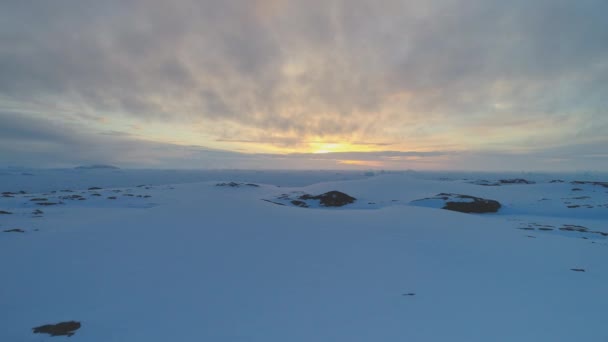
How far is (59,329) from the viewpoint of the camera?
452 cm

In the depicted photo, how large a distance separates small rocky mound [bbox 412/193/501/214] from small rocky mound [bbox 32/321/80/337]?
2474cm

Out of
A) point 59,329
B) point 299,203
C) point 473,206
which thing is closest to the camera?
point 59,329

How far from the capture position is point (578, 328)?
15.9ft

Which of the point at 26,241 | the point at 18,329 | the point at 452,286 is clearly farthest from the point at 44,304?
the point at 452,286

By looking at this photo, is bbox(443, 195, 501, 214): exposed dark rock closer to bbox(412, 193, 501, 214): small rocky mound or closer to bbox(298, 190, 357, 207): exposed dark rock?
bbox(412, 193, 501, 214): small rocky mound

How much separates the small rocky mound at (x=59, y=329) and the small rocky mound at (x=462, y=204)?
81.2 feet

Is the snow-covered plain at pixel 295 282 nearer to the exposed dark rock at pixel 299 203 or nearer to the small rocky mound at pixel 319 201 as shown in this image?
the small rocky mound at pixel 319 201

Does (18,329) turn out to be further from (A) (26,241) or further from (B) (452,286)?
(B) (452,286)

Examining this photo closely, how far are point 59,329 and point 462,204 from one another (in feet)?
87.1

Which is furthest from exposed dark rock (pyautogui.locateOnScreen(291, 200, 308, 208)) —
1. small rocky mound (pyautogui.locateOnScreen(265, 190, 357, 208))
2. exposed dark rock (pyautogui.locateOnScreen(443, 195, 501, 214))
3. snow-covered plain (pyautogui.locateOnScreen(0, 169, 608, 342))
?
exposed dark rock (pyautogui.locateOnScreen(443, 195, 501, 214))

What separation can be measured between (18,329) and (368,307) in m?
6.75

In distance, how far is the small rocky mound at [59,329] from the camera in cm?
445

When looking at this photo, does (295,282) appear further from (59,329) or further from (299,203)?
(299,203)

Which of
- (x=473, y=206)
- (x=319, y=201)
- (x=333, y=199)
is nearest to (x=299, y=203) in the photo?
(x=319, y=201)
